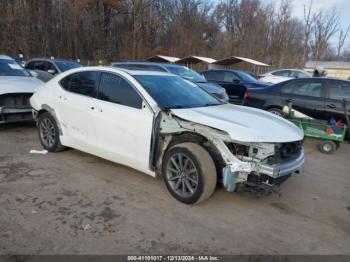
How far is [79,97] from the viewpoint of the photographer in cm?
504

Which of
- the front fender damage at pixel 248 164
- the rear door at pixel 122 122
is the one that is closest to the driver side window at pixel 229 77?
the rear door at pixel 122 122

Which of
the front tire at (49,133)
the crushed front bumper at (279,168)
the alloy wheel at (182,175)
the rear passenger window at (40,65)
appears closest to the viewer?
the crushed front bumper at (279,168)

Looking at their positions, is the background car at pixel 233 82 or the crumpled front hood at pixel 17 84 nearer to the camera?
the crumpled front hood at pixel 17 84

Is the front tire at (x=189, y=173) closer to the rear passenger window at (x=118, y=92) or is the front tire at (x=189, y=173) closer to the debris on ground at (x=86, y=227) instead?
the rear passenger window at (x=118, y=92)

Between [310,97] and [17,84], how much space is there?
7.09 metres

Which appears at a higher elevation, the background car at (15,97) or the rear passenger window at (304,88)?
the rear passenger window at (304,88)

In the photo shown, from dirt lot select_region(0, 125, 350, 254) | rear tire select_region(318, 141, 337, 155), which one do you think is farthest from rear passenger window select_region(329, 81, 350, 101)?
dirt lot select_region(0, 125, 350, 254)

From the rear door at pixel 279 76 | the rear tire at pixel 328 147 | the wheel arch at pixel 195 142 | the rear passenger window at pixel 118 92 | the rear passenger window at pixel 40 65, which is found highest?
the rear door at pixel 279 76

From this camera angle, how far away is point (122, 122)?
4375 millimetres

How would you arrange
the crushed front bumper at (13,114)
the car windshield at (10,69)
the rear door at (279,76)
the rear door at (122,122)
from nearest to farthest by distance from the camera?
the rear door at (122,122), the crushed front bumper at (13,114), the car windshield at (10,69), the rear door at (279,76)

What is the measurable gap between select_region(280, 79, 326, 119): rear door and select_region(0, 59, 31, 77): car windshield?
6948mm

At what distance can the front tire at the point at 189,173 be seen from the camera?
3721mm

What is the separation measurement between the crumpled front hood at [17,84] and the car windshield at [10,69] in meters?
0.31

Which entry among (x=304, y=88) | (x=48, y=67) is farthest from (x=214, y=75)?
(x=48, y=67)
